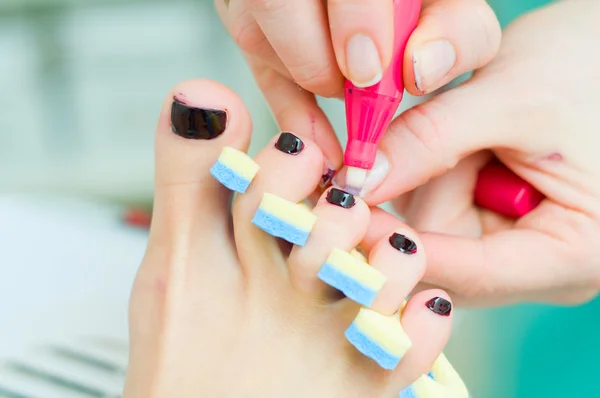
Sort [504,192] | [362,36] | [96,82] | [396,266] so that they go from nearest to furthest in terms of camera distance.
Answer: [362,36], [396,266], [504,192], [96,82]

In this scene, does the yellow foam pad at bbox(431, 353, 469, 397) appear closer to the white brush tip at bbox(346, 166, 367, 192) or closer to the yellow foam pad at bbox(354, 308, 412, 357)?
the yellow foam pad at bbox(354, 308, 412, 357)

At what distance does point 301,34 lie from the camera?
0.46m

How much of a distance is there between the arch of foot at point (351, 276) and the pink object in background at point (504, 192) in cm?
20

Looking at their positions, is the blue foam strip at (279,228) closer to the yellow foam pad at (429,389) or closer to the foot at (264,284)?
the foot at (264,284)

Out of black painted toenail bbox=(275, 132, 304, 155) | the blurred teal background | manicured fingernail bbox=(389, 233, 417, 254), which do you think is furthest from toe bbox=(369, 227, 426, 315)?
the blurred teal background

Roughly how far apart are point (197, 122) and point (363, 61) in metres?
0.18

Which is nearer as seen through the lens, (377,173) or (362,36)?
(362,36)

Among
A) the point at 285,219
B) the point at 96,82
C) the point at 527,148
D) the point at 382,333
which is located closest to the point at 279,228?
the point at 285,219

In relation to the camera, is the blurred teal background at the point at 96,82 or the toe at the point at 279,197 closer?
the toe at the point at 279,197

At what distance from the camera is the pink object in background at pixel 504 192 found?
641mm

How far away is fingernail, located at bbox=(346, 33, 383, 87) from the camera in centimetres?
43

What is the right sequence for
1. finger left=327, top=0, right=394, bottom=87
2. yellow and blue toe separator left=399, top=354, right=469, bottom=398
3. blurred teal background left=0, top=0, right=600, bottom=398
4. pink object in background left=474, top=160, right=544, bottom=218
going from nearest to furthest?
finger left=327, top=0, right=394, bottom=87 → yellow and blue toe separator left=399, top=354, right=469, bottom=398 → pink object in background left=474, top=160, right=544, bottom=218 → blurred teal background left=0, top=0, right=600, bottom=398

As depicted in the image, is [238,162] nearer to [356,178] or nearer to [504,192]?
[356,178]

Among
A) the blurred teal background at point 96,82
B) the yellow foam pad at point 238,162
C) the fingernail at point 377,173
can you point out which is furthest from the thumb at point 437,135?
the blurred teal background at point 96,82
